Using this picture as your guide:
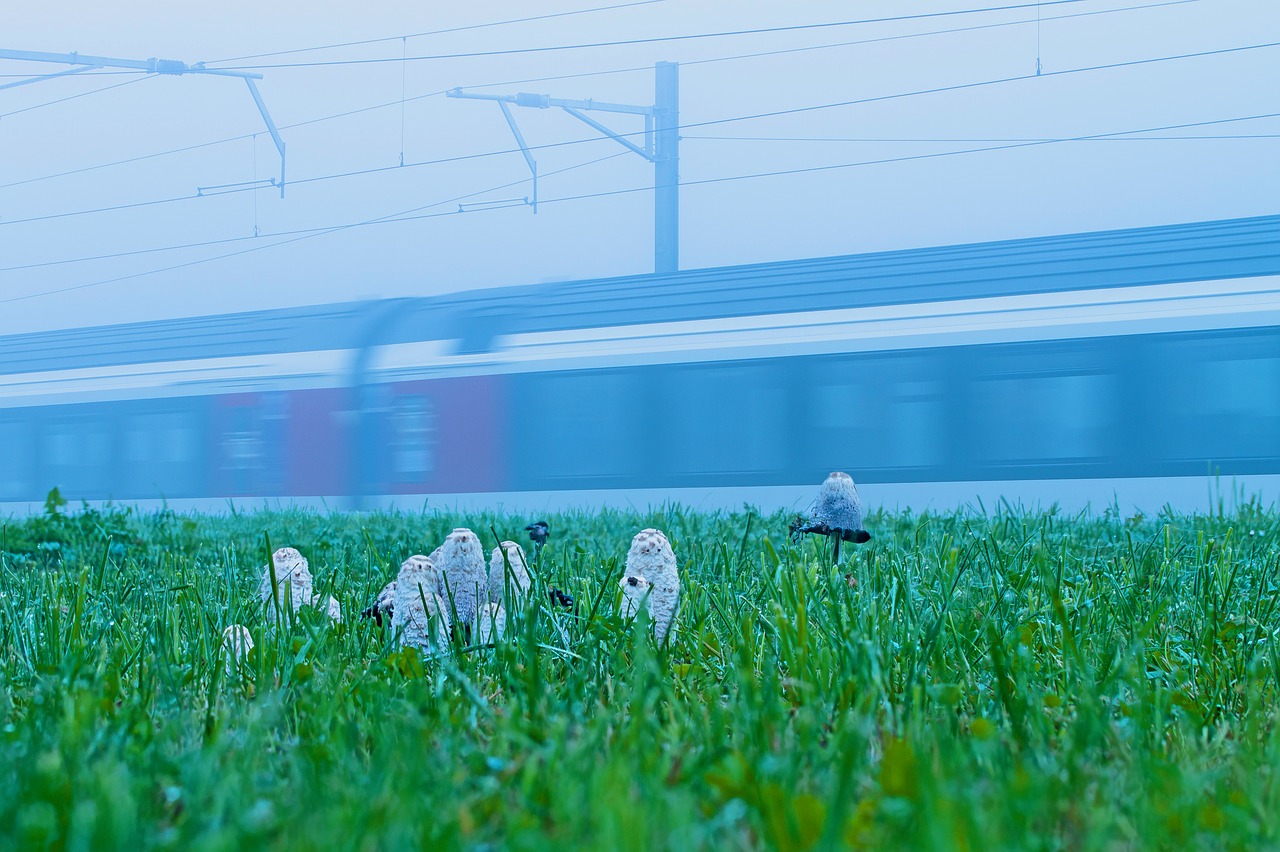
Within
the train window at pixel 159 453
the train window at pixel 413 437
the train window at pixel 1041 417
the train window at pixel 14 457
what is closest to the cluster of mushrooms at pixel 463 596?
the train window at pixel 1041 417

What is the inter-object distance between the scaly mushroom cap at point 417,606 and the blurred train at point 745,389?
850 cm

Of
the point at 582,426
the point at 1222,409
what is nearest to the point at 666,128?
the point at 582,426

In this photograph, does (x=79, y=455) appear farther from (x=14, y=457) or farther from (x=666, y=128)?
(x=666, y=128)

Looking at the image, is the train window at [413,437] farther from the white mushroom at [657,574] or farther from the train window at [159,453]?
the white mushroom at [657,574]

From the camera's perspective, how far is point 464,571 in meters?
2.25

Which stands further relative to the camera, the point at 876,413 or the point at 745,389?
the point at 745,389

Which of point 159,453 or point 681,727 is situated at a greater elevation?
point 159,453

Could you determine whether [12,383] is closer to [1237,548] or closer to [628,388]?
[628,388]

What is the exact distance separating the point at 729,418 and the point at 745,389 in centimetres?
36

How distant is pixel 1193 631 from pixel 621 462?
9931 mm

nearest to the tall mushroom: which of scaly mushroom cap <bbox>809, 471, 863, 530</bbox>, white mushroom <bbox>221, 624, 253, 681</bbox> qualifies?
scaly mushroom cap <bbox>809, 471, 863, 530</bbox>

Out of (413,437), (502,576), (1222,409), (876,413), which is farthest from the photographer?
(413,437)

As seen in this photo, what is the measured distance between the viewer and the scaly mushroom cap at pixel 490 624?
2113 mm

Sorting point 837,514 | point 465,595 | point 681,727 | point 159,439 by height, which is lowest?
point 681,727
